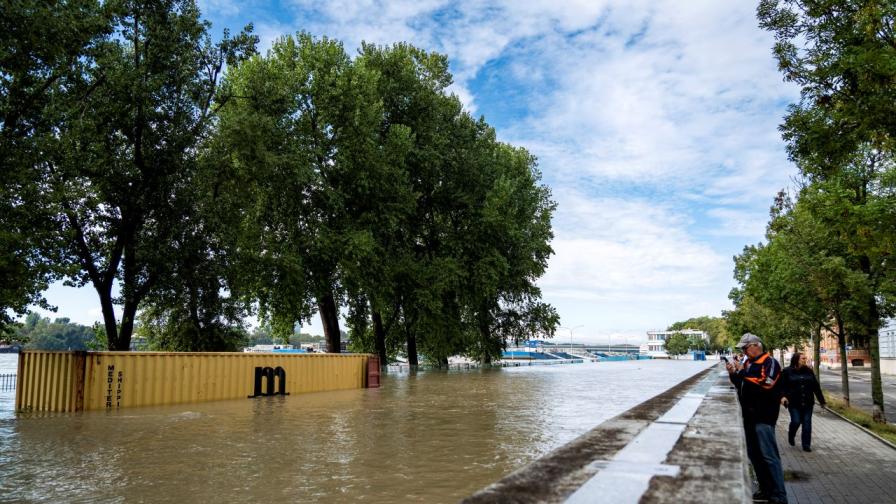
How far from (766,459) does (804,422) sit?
6077 mm

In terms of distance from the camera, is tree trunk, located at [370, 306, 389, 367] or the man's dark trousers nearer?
the man's dark trousers

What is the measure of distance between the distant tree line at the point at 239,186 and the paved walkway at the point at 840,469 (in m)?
17.0

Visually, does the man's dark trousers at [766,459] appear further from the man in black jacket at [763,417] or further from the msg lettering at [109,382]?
the msg lettering at [109,382]

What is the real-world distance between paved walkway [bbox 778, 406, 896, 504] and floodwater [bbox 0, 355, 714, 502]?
3832mm

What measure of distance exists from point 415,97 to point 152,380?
26.9m

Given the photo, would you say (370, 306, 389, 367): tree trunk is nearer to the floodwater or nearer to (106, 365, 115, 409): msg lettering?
the floodwater

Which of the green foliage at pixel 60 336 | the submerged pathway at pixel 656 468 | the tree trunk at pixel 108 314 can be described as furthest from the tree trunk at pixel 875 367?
the green foliage at pixel 60 336

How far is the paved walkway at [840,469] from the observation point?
8.59 meters

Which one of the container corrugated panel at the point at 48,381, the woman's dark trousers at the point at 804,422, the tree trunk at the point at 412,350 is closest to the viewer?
the woman's dark trousers at the point at 804,422

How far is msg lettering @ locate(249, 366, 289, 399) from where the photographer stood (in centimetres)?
2212

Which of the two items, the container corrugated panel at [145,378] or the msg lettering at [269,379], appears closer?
the container corrugated panel at [145,378]

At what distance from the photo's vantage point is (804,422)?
12438mm

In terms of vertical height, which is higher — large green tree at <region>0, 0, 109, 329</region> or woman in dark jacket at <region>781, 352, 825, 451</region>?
large green tree at <region>0, 0, 109, 329</region>

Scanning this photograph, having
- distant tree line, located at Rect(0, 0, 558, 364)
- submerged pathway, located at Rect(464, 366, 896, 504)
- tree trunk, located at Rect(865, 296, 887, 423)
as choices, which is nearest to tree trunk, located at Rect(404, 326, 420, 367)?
distant tree line, located at Rect(0, 0, 558, 364)
